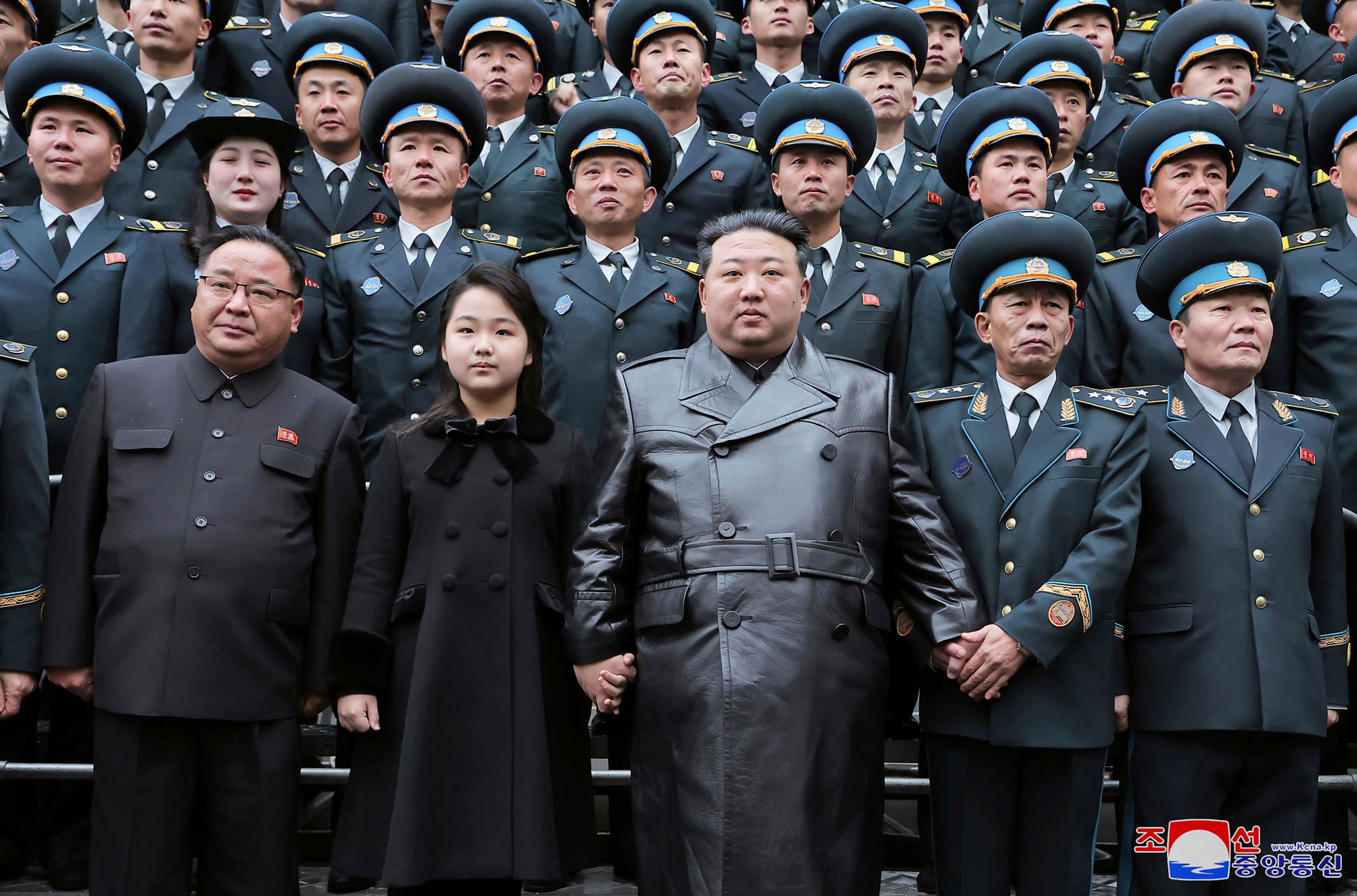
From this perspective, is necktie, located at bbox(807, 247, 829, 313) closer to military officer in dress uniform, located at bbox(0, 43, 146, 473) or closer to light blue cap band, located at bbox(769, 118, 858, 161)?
light blue cap band, located at bbox(769, 118, 858, 161)

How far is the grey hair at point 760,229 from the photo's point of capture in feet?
12.5

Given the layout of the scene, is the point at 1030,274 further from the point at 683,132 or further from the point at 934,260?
the point at 683,132

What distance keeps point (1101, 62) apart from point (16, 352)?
525 centimetres

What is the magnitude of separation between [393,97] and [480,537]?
251 cm

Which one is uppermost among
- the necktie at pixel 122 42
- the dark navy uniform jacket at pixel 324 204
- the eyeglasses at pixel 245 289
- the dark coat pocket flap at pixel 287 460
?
the necktie at pixel 122 42

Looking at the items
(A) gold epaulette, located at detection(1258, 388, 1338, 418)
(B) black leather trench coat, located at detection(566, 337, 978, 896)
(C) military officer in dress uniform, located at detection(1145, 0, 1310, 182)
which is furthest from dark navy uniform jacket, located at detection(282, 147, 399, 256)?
(C) military officer in dress uniform, located at detection(1145, 0, 1310, 182)

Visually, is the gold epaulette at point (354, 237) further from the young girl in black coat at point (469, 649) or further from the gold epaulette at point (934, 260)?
the gold epaulette at point (934, 260)

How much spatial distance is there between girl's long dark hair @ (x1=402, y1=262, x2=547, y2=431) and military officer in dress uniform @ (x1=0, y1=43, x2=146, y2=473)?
5.04 ft

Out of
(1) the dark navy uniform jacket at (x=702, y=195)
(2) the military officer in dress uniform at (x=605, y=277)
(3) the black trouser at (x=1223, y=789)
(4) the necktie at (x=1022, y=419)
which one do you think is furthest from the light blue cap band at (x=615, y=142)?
(3) the black trouser at (x=1223, y=789)

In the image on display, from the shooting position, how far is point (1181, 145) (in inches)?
209

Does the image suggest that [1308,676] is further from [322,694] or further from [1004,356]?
[322,694]

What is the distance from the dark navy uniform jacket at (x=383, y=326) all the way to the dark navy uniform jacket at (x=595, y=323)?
0.30 metres

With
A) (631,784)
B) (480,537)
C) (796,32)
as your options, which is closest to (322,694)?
(480,537)

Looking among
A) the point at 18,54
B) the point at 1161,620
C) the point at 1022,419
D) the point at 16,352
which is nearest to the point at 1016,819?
the point at 1161,620
